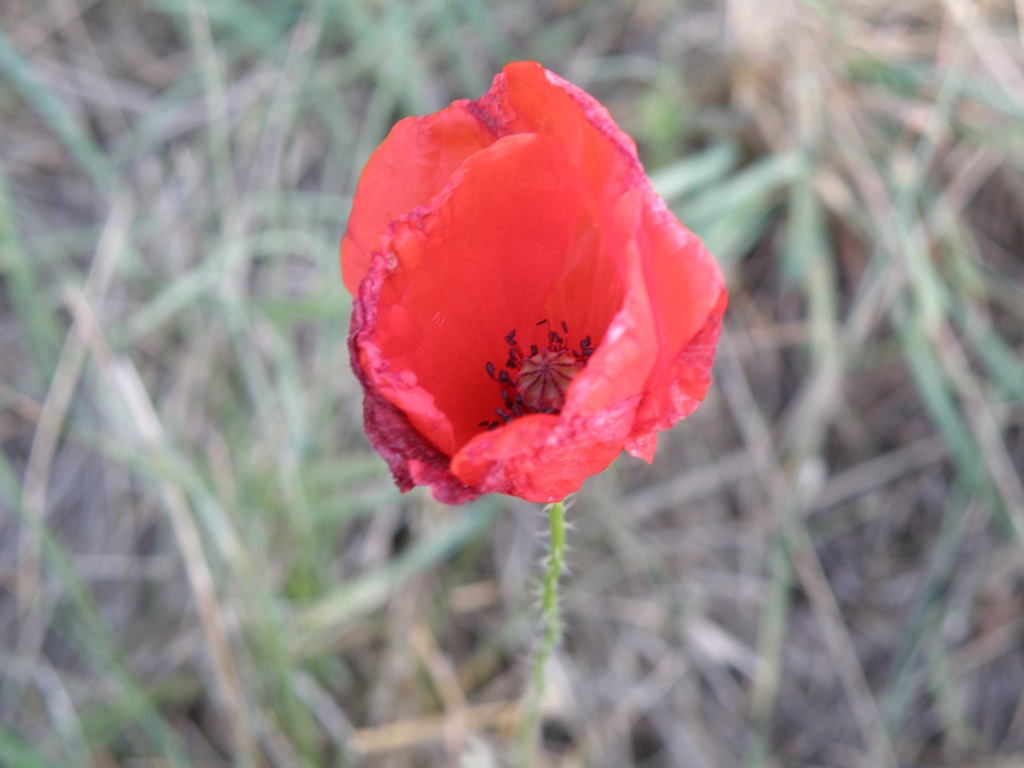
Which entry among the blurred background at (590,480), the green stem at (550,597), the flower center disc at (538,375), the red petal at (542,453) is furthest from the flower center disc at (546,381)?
the blurred background at (590,480)

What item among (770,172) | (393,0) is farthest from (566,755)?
(393,0)

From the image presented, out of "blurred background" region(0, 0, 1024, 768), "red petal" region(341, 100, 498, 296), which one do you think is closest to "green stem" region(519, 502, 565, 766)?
"red petal" region(341, 100, 498, 296)

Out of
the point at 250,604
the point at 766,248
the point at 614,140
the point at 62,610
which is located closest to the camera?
the point at 614,140

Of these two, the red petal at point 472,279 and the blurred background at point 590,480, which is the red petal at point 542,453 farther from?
the blurred background at point 590,480

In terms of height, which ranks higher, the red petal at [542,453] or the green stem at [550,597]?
the red petal at [542,453]

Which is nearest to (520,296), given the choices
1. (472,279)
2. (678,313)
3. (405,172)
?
(472,279)

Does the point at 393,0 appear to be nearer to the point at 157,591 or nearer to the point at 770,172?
the point at 770,172

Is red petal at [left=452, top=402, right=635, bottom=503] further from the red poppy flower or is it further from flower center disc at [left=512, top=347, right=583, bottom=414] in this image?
flower center disc at [left=512, top=347, right=583, bottom=414]

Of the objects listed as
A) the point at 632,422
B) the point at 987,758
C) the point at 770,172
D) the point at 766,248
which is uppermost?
the point at 770,172
